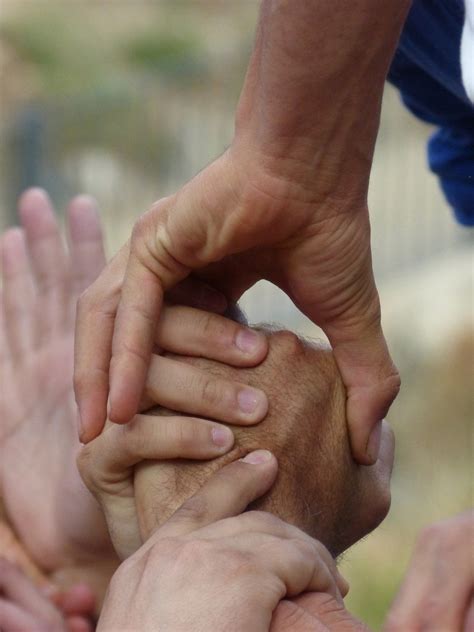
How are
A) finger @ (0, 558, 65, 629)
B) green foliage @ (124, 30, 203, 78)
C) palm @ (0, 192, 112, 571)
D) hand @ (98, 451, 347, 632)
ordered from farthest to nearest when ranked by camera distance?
green foliage @ (124, 30, 203, 78), palm @ (0, 192, 112, 571), finger @ (0, 558, 65, 629), hand @ (98, 451, 347, 632)

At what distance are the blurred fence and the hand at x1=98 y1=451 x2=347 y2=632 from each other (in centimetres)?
438

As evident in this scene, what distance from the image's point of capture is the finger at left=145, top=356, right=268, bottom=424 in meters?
1.32

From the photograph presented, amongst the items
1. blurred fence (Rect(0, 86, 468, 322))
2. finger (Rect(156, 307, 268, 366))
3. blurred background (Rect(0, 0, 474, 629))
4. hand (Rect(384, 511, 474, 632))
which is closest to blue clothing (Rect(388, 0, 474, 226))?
finger (Rect(156, 307, 268, 366))

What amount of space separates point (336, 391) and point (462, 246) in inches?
183

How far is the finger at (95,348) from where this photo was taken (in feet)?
4.35

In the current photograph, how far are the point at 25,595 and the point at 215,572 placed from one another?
0.75m

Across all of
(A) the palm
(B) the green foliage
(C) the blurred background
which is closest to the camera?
(A) the palm

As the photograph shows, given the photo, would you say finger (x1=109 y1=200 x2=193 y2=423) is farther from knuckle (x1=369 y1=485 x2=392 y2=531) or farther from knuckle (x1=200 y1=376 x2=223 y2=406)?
knuckle (x1=369 y1=485 x2=392 y2=531)

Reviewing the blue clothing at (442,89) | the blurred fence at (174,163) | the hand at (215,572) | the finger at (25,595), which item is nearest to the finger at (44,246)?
the finger at (25,595)

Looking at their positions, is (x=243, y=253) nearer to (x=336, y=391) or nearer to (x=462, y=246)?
(x=336, y=391)

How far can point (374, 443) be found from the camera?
4.63 ft

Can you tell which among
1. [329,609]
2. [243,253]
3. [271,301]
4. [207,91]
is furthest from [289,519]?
[207,91]

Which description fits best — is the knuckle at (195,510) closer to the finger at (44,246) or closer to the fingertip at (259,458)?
the fingertip at (259,458)

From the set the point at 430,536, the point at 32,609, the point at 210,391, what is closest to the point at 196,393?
the point at 210,391
